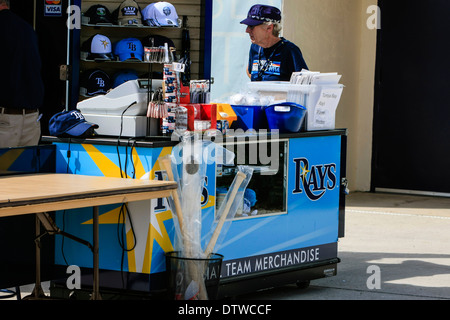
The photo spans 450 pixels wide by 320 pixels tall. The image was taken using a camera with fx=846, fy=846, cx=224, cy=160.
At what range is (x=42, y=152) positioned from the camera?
498 cm

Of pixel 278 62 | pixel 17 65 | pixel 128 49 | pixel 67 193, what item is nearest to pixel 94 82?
pixel 128 49

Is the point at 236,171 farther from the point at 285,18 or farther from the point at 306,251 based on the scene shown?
the point at 285,18

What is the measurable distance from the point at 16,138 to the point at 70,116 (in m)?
1.55

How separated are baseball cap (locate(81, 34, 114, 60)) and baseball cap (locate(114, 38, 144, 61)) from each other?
4.7 inches

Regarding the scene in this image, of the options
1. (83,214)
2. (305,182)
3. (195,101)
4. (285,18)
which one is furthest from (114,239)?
(285,18)

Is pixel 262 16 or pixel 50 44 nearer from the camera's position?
pixel 262 16

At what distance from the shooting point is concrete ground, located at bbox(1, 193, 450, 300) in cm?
577

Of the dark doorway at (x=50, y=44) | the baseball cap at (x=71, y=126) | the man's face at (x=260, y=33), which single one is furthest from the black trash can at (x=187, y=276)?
the dark doorway at (x=50, y=44)

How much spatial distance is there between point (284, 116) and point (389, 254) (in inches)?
86.2

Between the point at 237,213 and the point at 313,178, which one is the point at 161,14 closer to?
the point at 313,178

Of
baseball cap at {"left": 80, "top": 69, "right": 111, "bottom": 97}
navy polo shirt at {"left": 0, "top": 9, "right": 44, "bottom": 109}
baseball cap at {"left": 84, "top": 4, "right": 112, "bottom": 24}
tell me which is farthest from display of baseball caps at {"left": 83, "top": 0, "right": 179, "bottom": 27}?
navy polo shirt at {"left": 0, "top": 9, "right": 44, "bottom": 109}

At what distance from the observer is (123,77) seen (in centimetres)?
779

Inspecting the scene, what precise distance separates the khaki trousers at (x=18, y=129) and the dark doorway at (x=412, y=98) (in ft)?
17.2

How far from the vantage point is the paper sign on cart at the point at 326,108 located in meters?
5.79
